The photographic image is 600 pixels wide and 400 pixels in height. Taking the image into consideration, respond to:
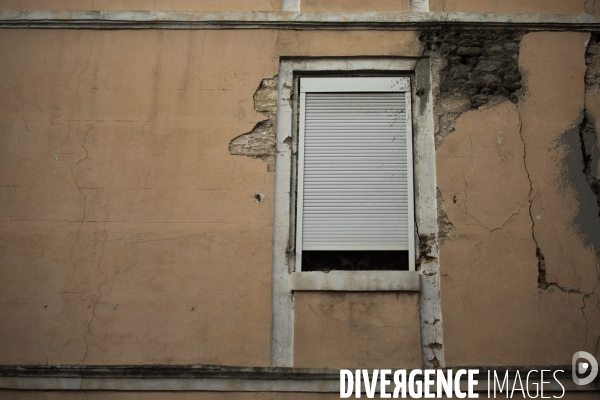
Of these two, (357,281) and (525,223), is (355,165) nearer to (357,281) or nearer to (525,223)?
(357,281)

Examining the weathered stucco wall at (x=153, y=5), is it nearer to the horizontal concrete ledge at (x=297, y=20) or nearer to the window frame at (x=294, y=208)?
the horizontal concrete ledge at (x=297, y=20)

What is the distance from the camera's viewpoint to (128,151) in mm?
5543

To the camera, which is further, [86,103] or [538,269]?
[86,103]

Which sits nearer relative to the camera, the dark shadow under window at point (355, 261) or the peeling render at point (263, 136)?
the dark shadow under window at point (355, 261)

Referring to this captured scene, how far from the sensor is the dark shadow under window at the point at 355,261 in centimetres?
536

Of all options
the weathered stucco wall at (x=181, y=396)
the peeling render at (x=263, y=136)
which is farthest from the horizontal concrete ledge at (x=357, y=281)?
the peeling render at (x=263, y=136)

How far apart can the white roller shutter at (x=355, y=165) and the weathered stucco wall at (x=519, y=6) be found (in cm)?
84

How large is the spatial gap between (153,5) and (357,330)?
11.6 ft

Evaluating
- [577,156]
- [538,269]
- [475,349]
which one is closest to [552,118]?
[577,156]

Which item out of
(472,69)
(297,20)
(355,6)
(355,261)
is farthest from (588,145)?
(297,20)

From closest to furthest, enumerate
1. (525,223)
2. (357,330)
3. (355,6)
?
(357,330)
(525,223)
(355,6)

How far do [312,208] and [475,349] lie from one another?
70.4 inches

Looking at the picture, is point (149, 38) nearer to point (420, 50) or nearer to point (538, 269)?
point (420, 50)

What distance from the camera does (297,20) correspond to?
18.9ft
